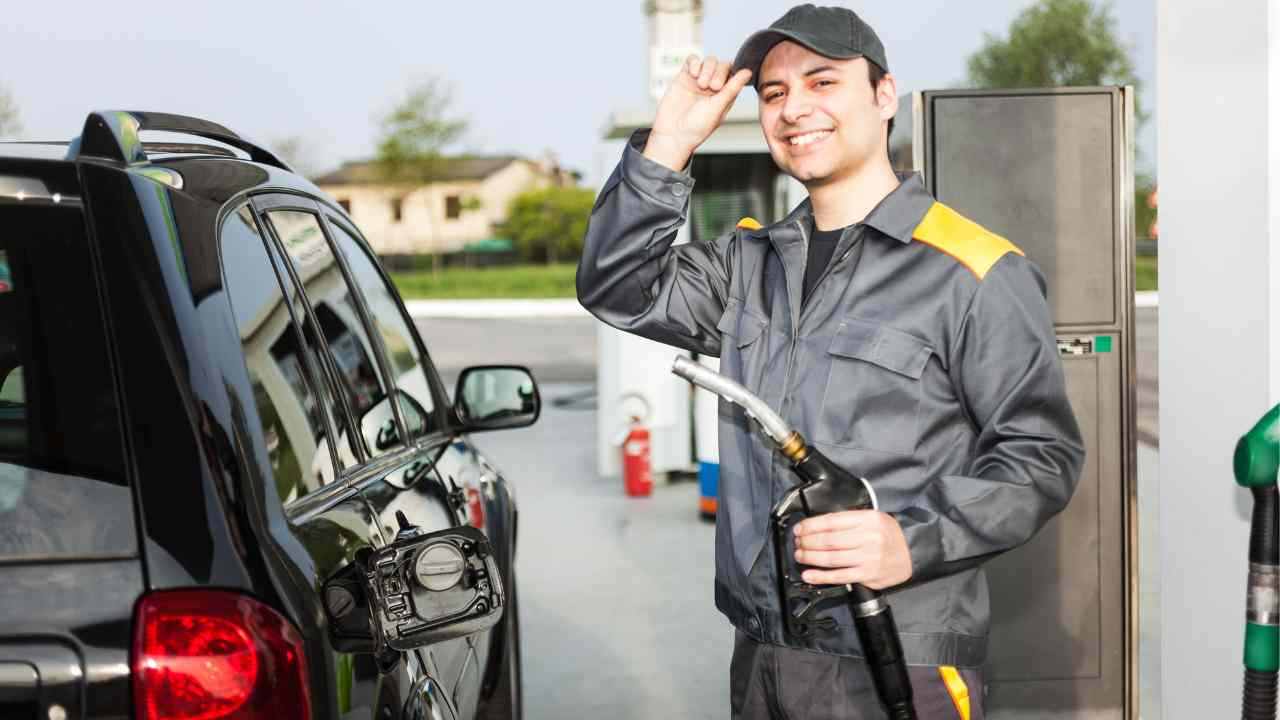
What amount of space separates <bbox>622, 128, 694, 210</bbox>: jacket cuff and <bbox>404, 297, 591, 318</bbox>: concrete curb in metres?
35.2

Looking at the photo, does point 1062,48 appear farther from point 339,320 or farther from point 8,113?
point 339,320

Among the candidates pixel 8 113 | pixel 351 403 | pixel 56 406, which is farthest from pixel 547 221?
pixel 56 406

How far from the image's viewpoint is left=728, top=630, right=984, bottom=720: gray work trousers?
7.21 feet

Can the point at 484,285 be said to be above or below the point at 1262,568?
below

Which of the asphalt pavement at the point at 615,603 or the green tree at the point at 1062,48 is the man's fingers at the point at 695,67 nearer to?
the asphalt pavement at the point at 615,603

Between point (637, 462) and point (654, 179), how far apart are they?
26.8 feet

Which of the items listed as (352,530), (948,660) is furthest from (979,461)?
(352,530)

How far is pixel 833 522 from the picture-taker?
196 cm

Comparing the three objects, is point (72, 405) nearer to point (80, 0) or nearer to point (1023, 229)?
point (1023, 229)

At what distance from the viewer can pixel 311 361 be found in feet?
8.03

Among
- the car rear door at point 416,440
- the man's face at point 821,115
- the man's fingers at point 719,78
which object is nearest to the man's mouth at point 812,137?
the man's face at point 821,115

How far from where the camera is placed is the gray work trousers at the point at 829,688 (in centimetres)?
220

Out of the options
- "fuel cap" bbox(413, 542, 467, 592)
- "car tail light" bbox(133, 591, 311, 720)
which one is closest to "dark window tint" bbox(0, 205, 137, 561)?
"car tail light" bbox(133, 591, 311, 720)

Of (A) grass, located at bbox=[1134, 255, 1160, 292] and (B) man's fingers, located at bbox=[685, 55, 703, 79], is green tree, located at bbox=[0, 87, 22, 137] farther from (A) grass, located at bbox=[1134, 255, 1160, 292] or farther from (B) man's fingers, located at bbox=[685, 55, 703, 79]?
(B) man's fingers, located at bbox=[685, 55, 703, 79]
